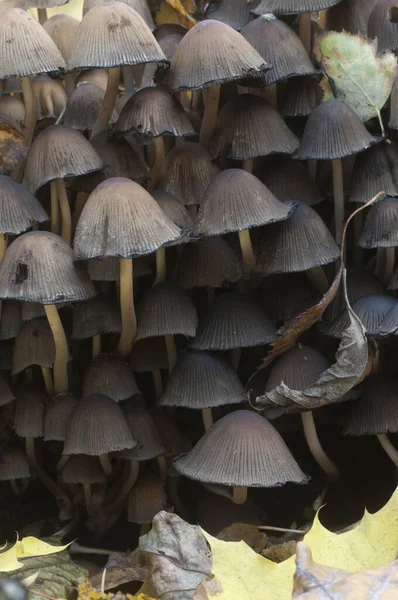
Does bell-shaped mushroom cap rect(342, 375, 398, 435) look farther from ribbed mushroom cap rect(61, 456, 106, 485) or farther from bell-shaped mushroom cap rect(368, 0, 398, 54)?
bell-shaped mushroom cap rect(368, 0, 398, 54)

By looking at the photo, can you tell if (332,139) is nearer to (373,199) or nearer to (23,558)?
(373,199)

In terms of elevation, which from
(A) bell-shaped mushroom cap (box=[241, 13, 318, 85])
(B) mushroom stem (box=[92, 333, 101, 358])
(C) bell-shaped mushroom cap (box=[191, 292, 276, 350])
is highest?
(A) bell-shaped mushroom cap (box=[241, 13, 318, 85])

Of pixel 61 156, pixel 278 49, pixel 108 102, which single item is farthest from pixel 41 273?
pixel 278 49

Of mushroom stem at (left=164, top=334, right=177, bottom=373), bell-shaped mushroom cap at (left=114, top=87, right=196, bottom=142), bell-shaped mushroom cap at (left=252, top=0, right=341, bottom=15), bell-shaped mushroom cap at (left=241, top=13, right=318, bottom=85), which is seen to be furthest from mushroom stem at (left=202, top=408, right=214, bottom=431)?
bell-shaped mushroom cap at (left=252, top=0, right=341, bottom=15)

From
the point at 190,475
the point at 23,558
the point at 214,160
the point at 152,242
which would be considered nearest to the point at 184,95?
the point at 214,160

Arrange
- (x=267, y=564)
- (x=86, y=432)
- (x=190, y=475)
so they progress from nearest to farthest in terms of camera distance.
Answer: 1. (x=267, y=564)
2. (x=190, y=475)
3. (x=86, y=432)
